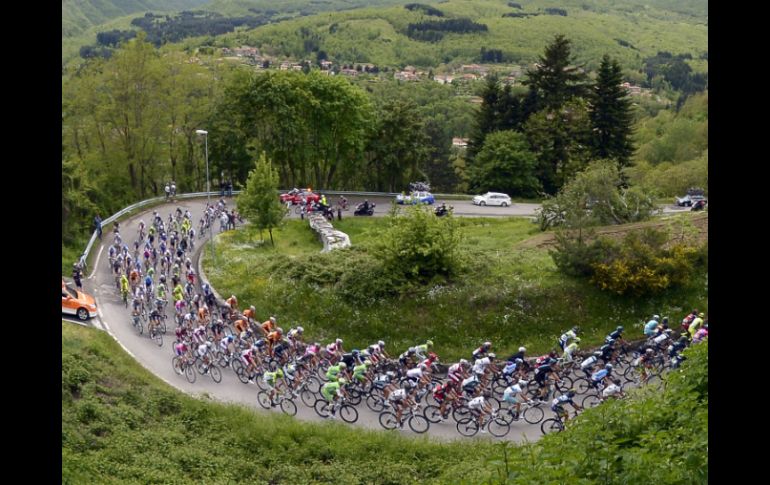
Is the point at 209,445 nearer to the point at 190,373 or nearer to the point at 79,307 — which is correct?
the point at 190,373

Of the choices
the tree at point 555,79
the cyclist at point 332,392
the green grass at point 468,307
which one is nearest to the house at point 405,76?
the tree at point 555,79

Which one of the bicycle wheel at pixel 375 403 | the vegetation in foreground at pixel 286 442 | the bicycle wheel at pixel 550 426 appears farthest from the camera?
the bicycle wheel at pixel 375 403

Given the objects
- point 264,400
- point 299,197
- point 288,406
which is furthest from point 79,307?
point 299,197

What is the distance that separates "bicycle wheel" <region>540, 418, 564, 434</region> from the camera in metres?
18.4

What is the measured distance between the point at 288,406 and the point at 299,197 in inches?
974

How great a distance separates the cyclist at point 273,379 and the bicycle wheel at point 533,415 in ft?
19.8

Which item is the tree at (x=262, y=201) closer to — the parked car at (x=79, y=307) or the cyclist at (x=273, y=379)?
the parked car at (x=79, y=307)

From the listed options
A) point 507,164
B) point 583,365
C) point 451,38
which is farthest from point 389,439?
point 451,38

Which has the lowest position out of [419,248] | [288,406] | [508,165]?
Result: [288,406]

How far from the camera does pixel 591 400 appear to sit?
2038 centimetres

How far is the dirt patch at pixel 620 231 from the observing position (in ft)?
93.6

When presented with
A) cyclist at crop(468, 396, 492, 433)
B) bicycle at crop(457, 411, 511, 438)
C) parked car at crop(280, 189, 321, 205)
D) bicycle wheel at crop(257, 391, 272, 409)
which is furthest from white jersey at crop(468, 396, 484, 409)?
parked car at crop(280, 189, 321, 205)
